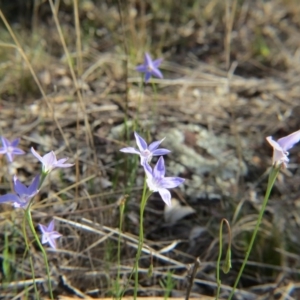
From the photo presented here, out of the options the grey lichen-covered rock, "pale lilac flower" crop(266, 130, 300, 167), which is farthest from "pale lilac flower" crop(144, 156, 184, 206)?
the grey lichen-covered rock

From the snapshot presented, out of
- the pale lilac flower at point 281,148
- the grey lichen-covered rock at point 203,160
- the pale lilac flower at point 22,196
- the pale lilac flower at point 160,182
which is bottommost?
the grey lichen-covered rock at point 203,160

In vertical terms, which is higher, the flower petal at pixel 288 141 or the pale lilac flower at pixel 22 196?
the flower petal at pixel 288 141

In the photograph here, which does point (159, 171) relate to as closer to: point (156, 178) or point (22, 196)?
point (156, 178)

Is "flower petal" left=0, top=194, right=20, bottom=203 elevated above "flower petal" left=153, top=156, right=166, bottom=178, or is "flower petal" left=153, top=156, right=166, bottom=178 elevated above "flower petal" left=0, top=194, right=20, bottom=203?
"flower petal" left=153, top=156, right=166, bottom=178

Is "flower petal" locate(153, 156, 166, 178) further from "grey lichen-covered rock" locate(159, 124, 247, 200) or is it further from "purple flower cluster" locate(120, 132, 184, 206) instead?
"grey lichen-covered rock" locate(159, 124, 247, 200)

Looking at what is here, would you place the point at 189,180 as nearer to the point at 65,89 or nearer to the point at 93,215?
the point at 93,215

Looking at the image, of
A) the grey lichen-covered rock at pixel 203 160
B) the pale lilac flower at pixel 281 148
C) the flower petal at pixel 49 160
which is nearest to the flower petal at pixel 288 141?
the pale lilac flower at pixel 281 148

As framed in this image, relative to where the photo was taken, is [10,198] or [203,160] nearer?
[10,198]

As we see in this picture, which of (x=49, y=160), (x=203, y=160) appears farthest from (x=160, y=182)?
(x=203, y=160)

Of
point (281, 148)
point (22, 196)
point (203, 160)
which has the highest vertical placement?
point (281, 148)

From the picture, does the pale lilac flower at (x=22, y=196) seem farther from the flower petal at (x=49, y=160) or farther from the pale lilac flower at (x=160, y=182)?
the pale lilac flower at (x=160, y=182)

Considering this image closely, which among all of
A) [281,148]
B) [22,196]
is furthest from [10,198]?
[281,148]

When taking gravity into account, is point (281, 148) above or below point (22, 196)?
above
